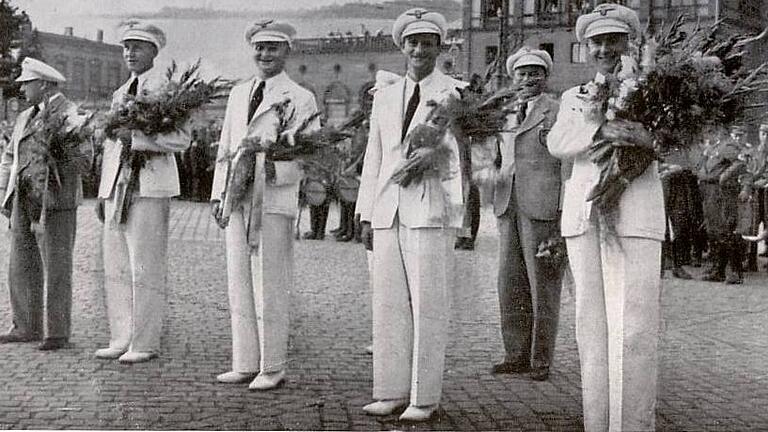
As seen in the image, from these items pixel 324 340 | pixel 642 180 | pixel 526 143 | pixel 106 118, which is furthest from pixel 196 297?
pixel 642 180

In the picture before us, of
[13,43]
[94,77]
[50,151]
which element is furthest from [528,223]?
[13,43]

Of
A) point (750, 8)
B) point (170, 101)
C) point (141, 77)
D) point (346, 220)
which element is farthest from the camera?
point (346, 220)

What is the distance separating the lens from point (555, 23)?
450 cm

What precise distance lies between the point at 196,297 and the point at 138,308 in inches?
37.9

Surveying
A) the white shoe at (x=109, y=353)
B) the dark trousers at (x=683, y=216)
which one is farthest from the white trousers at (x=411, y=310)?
the dark trousers at (x=683, y=216)

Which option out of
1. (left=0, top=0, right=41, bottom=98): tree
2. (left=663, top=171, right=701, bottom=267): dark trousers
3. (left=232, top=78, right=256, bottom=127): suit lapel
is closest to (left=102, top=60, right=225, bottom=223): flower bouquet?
(left=232, top=78, right=256, bottom=127): suit lapel

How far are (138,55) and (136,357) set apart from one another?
146 centimetres

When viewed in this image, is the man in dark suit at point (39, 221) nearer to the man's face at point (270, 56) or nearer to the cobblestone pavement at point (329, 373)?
the cobblestone pavement at point (329, 373)

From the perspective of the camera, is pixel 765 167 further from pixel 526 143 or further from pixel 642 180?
pixel 642 180

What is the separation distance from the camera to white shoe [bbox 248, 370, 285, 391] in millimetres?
4500

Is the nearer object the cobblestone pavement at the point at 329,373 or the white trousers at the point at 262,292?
the cobblestone pavement at the point at 329,373

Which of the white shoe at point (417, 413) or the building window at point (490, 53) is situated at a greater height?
the building window at point (490, 53)

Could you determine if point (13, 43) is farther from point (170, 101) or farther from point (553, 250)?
point (553, 250)

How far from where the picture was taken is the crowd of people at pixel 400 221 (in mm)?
3768
